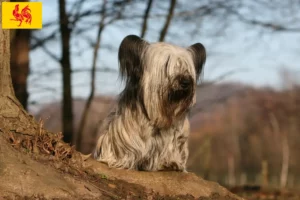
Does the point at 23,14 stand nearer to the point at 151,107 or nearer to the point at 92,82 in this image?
the point at 151,107

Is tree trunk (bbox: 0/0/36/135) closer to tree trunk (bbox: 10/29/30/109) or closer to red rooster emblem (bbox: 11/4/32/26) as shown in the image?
red rooster emblem (bbox: 11/4/32/26)

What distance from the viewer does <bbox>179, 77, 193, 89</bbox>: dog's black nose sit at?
6.24 meters

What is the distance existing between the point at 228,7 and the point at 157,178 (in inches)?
339

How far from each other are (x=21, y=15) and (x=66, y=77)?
7.27 meters

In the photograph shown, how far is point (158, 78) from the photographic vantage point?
6387 millimetres

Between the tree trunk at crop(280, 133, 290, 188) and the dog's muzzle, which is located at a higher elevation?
the dog's muzzle

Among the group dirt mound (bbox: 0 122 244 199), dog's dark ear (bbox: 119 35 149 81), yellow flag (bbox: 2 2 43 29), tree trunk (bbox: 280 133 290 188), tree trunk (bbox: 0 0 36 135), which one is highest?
yellow flag (bbox: 2 2 43 29)

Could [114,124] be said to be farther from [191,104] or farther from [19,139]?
[19,139]

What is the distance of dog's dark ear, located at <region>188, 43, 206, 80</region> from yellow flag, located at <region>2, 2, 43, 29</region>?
5.69 ft

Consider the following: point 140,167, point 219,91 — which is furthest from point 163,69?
point 219,91

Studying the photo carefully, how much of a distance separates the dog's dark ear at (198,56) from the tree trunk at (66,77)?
6.51 meters

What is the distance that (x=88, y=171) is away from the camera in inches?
230

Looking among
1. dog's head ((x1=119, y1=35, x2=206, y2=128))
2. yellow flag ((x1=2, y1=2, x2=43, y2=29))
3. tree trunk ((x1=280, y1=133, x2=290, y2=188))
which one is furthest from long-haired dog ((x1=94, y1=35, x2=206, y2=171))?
tree trunk ((x1=280, y1=133, x2=290, y2=188))

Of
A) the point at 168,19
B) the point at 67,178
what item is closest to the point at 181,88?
the point at 67,178
